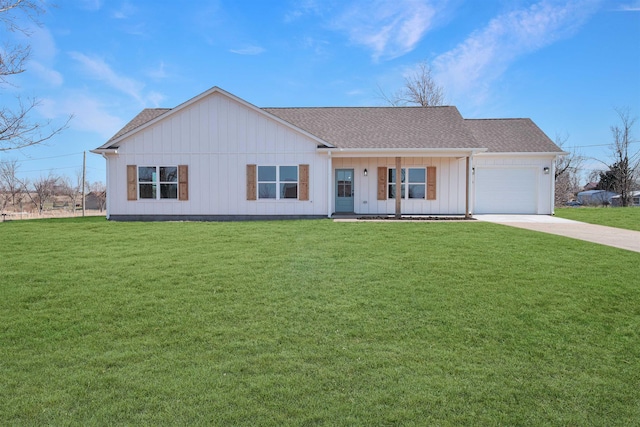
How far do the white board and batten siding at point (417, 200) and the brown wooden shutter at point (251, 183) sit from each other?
3578 millimetres

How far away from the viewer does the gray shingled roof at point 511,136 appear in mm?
16969

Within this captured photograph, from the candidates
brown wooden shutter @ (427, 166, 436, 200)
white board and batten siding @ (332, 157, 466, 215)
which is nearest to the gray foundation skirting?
white board and batten siding @ (332, 157, 466, 215)

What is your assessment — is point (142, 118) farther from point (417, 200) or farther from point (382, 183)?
point (417, 200)

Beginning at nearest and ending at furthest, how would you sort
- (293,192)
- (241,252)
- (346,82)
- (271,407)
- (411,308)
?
(271,407) < (411,308) < (241,252) < (293,192) < (346,82)

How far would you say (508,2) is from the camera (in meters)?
12.6

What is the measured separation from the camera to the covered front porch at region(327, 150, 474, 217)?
1591 cm

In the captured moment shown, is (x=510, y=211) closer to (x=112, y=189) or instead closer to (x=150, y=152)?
(x=150, y=152)

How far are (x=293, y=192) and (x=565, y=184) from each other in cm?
3598

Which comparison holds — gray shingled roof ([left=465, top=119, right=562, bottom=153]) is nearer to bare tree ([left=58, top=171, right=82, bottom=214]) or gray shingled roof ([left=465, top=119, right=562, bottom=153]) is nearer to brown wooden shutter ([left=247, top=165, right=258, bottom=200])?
brown wooden shutter ([left=247, top=165, right=258, bottom=200])

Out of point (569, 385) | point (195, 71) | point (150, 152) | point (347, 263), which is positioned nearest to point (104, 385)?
point (569, 385)

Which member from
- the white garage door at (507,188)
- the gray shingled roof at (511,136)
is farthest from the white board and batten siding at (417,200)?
the gray shingled roof at (511,136)

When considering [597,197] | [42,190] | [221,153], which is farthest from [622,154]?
[42,190]

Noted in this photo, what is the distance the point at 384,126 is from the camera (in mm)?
17297

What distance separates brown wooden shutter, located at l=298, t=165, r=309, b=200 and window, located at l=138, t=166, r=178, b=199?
494cm
